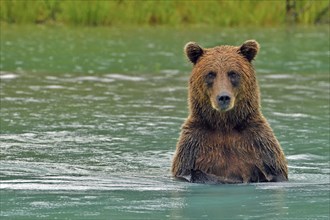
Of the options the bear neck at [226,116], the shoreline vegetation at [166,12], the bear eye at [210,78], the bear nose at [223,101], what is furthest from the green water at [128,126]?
the shoreline vegetation at [166,12]

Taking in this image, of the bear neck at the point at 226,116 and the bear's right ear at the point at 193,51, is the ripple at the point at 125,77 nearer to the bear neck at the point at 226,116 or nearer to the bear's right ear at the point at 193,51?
the bear's right ear at the point at 193,51

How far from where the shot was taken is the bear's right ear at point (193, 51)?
920 cm

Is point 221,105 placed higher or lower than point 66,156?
higher

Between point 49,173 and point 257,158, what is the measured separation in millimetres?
1984

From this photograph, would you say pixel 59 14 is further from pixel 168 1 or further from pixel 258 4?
pixel 258 4

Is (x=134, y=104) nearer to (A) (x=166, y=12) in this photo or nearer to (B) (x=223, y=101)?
(B) (x=223, y=101)

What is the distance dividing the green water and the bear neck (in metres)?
0.57

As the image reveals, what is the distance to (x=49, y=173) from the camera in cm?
975

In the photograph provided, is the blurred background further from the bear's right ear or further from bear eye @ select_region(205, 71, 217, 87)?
the bear's right ear

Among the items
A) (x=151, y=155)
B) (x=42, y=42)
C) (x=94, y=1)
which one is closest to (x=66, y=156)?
(x=151, y=155)

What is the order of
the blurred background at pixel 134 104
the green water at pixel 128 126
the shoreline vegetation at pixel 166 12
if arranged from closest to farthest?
the green water at pixel 128 126, the blurred background at pixel 134 104, the shoreline vegetation at pixel 166 12

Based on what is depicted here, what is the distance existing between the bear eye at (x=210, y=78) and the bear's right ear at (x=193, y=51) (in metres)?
0.30


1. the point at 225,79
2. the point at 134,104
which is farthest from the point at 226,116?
the point at 134,104

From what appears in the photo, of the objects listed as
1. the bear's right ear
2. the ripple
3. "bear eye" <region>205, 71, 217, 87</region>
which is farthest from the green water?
the bear's right ear
